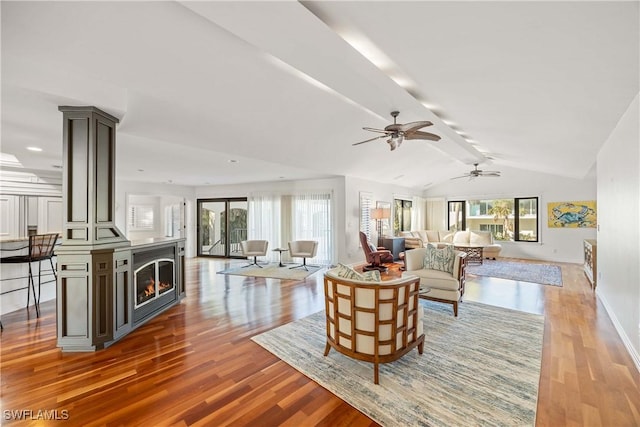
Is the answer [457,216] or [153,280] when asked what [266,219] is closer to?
[153,280]

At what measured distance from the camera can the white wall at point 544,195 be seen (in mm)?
8336

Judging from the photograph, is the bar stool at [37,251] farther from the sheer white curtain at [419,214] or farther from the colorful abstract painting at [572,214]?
the colorful abstract painting at [572,214]

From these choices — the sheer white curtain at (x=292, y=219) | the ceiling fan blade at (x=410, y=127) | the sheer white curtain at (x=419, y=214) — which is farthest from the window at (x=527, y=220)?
the ceiling fan blade at (x=410, y=127)

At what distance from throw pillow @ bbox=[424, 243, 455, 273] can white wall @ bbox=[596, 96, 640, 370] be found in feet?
5.85

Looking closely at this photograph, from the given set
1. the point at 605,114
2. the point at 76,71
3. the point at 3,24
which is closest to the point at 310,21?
the point at 3,24

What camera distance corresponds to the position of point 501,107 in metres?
3.41

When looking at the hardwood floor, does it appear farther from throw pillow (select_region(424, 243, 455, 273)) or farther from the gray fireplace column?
throw pillow (select_region(424, 243, 455, 273))

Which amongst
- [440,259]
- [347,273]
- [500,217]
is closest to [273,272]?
[440,259]

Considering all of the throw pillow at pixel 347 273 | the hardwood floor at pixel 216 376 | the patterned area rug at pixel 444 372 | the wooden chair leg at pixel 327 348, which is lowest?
the hardwood floor at pixel 216 376

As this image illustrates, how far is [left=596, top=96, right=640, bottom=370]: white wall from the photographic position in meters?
2.74

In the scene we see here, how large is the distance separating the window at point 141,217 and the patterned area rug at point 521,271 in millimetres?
9744

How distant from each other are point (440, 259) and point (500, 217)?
6915 millimetres

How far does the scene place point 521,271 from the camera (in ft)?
22.6

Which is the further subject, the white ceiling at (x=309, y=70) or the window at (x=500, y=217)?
the window at (x=500, y=217)
